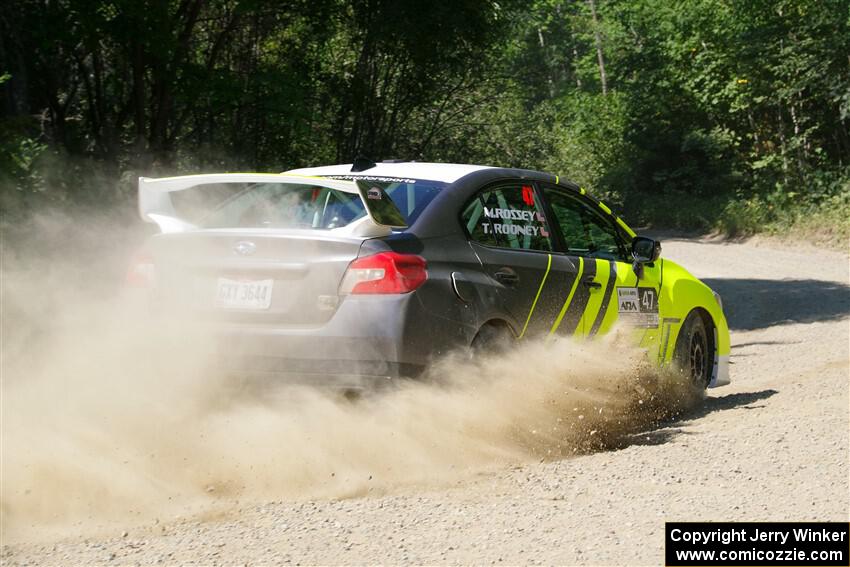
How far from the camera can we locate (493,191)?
6.82 m

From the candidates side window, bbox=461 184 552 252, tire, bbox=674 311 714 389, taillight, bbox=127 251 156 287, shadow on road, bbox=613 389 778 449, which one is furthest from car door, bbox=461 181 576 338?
taillight, bbox=127 251 156 287

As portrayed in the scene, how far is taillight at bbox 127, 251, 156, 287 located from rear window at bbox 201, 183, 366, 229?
1.22ft

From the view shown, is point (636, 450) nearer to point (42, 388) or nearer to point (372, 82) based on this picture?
point (42, 388)

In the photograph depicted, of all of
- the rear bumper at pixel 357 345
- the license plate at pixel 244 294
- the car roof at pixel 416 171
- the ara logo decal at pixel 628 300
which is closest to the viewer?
the rear bumper at pixel 357 345

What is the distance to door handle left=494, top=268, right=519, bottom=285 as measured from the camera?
21.2 ft

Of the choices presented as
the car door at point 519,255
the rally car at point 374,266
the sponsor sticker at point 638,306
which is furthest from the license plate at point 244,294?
the sponsor sticker at point 638,306

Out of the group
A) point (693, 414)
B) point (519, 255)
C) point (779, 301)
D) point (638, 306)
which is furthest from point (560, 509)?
point (779, 301)

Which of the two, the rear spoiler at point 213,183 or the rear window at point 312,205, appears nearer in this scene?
the rear spoiler at point 213,183

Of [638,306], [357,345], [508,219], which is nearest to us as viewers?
[357,345]

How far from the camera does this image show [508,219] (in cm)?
684

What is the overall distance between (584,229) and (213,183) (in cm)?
259

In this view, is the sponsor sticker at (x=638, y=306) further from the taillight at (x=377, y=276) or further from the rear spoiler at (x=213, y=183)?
the taillight at (x=377, y=276)

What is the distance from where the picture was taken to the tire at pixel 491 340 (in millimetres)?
6203

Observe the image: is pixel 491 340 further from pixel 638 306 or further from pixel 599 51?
pixel 599 51
